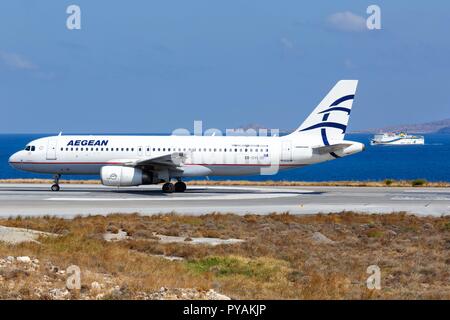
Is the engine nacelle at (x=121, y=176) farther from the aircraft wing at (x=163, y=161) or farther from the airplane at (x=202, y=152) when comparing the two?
the airplane at (x=202, y=152)

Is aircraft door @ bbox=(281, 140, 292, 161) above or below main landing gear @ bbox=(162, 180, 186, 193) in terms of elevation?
above

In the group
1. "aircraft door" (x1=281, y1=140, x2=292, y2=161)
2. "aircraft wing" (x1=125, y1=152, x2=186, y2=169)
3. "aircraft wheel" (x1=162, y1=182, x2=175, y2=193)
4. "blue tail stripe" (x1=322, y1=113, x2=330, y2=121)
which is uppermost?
"blue tail stripe" (x1=322, y1=113, x2=330, y2=121)

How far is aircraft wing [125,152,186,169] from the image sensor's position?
148 ft

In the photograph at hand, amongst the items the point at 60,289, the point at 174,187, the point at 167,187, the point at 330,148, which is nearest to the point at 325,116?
the point at 330,148

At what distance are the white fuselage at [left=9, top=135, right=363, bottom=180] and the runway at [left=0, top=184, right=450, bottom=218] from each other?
165 cm

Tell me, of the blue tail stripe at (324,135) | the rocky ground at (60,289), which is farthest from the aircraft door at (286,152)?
the rocky ground at (60,289)

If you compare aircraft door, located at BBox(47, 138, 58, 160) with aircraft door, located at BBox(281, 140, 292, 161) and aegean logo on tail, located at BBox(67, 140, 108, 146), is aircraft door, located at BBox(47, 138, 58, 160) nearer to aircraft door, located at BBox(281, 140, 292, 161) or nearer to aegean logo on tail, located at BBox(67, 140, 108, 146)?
aegean logo on tail, located at BBox(67, 140, 108, 146)

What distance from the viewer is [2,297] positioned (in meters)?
14.9

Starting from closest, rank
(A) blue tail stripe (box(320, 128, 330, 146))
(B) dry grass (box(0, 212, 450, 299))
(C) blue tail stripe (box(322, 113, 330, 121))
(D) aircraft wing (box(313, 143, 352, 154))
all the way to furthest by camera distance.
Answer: (B) dry grass (box(0, 212, 450, 299))
(D) aircraft wing (box(313, 143, 352, 154))
(A) blue tail stripe (box(320, 128, 330, 146))
(C) blue tail stripe (box(322, 113, 330, 121))

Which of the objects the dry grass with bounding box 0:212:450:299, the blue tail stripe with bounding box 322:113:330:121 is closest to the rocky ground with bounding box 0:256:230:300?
the dry grass with bounding box 0:212:450:299

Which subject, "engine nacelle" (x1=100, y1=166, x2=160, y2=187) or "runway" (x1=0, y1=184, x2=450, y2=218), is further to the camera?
"engine nacelle" (x1=100, y1=166, x2=160, y2=187)

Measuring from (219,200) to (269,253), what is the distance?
18942 millimetres

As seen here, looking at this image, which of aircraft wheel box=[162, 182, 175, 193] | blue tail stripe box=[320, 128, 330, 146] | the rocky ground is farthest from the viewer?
blue tail stripe box=[320, 128, 330, 146]
